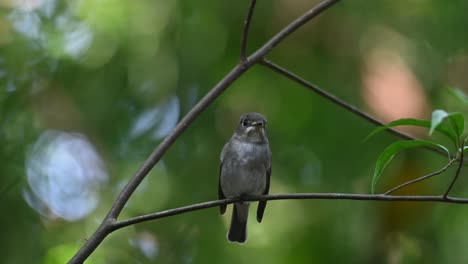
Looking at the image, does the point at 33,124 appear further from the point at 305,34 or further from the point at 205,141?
the point at 305,34

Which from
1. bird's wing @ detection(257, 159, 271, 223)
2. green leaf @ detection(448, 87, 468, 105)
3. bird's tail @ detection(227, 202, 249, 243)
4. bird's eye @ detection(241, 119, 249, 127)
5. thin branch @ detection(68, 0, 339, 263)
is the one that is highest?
green leaf @ detection(448, 87, 468, 105)

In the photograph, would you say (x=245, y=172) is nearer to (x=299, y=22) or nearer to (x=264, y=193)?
(x=264, y=193)

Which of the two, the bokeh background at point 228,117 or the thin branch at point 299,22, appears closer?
the thin branch at point 299,22

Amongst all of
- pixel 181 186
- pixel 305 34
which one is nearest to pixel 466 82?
pixel 305 34

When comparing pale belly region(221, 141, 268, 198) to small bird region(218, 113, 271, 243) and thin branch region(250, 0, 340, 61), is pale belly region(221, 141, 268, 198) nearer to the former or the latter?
small bird region(218, 113, 271, 243)

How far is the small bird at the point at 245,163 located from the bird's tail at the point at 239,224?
0.12 ft

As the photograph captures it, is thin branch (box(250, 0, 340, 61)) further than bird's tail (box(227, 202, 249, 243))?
No

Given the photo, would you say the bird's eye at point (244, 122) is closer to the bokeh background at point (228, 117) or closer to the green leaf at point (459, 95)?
the bokeh background at point (228, 117)

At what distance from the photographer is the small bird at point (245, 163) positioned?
4.65m

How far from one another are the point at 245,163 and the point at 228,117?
34 centimetres

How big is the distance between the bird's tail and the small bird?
0.04 m

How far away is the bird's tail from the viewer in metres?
4.77

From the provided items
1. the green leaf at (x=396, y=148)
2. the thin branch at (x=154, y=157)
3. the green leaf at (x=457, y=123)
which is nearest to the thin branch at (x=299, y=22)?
the thin branch at (x=154, y=157)

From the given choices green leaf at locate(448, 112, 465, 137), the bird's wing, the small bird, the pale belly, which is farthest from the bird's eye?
green leaf at locate(448, 112, 465, 137)
